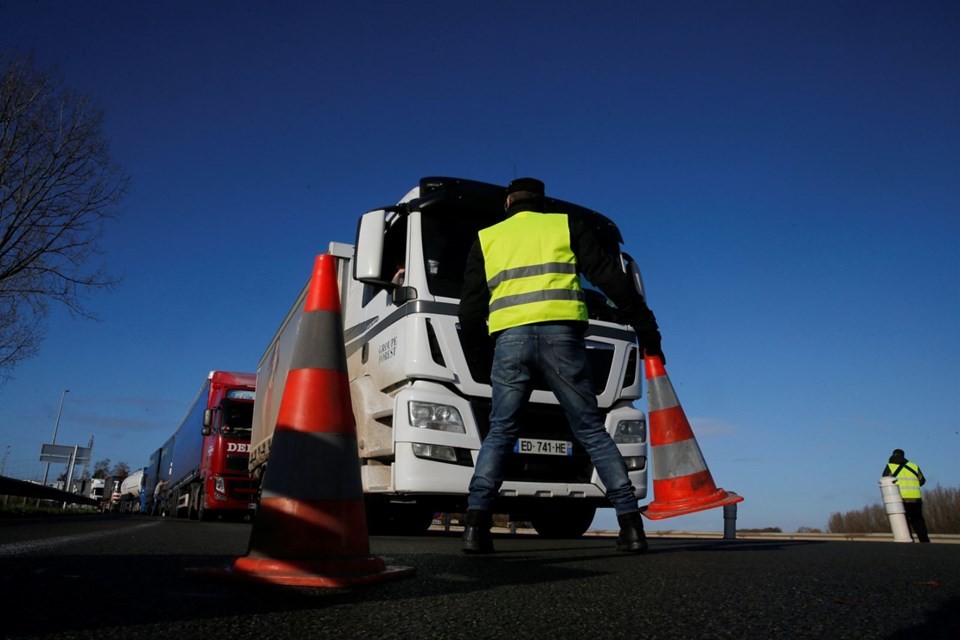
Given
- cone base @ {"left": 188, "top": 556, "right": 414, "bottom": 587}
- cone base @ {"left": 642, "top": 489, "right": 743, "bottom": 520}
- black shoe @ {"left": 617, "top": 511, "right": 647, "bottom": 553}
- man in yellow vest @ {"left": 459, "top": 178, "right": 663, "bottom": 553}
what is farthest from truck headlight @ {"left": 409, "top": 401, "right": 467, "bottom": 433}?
cone base @ {"left": 188, "top": 556, "right": 414, "bottom": 587}

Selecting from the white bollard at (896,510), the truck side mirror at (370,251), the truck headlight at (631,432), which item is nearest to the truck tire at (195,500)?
the truck side mirror at (370,251)

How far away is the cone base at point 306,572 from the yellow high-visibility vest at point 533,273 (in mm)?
1960

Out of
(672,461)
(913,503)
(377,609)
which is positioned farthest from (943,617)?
(913,503)

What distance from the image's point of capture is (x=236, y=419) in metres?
15.7

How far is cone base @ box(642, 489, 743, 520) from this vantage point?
18.5ft

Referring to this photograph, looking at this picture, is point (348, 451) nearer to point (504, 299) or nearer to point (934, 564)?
point (504, 299)

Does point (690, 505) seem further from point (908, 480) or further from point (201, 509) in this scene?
point (201, 509)

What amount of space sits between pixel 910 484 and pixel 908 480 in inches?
3.3

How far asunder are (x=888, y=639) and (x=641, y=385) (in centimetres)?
507

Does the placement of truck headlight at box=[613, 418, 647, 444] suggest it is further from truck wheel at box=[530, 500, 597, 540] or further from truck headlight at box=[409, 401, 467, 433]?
truck wheel at box=[530, 500, 597, 540]

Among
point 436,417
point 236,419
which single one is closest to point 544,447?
point 436,417

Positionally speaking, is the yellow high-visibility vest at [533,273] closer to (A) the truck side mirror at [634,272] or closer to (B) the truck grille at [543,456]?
(B) the truck grille at [543,456]

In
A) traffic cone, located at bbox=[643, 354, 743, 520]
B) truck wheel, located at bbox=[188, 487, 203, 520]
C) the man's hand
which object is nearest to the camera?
the man's hand

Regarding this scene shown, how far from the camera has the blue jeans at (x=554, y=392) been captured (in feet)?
14.5
